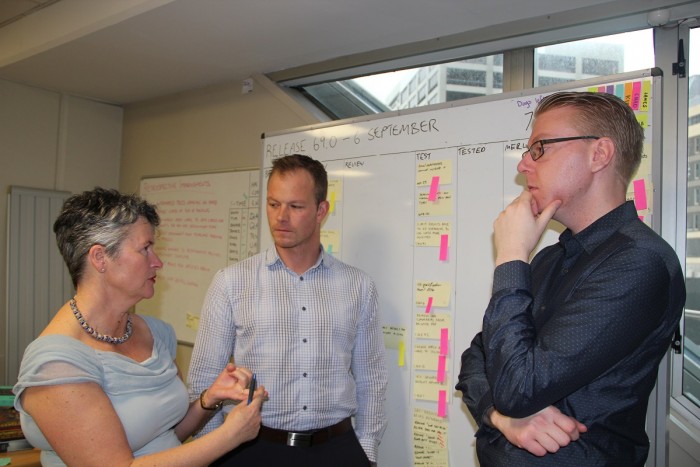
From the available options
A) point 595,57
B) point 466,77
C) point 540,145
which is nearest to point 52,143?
point 466,77

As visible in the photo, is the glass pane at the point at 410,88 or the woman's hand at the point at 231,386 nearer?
the woman's hand at the point at 231,386

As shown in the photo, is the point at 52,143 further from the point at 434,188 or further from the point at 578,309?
the point at 578,309

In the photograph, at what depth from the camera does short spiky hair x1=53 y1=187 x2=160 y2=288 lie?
1.45 m

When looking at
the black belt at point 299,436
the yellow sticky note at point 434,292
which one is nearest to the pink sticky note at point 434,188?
the yellow sticky note at point 434,292

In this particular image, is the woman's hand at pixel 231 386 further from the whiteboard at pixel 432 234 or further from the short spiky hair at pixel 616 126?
the short spiky hair at pixel 616 126

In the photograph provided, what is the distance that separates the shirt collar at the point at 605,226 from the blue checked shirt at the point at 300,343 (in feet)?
3.26

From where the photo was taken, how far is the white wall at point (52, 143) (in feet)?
12.8

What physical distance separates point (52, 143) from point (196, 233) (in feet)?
4.60

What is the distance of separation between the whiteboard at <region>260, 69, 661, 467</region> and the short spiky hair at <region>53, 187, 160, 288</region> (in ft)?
3.64

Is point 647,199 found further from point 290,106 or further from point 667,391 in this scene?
point 290,106

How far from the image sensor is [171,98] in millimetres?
4078

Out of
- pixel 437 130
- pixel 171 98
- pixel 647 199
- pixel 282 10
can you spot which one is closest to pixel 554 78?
pixel 437 130

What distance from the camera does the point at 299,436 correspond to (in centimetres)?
185

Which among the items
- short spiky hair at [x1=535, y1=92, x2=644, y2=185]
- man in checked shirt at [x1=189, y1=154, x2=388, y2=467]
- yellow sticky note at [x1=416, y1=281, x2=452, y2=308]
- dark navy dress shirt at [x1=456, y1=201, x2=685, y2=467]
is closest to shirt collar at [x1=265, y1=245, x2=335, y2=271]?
man in checked shirt at [x1=189, y1=154, x2=388, y2=467]
